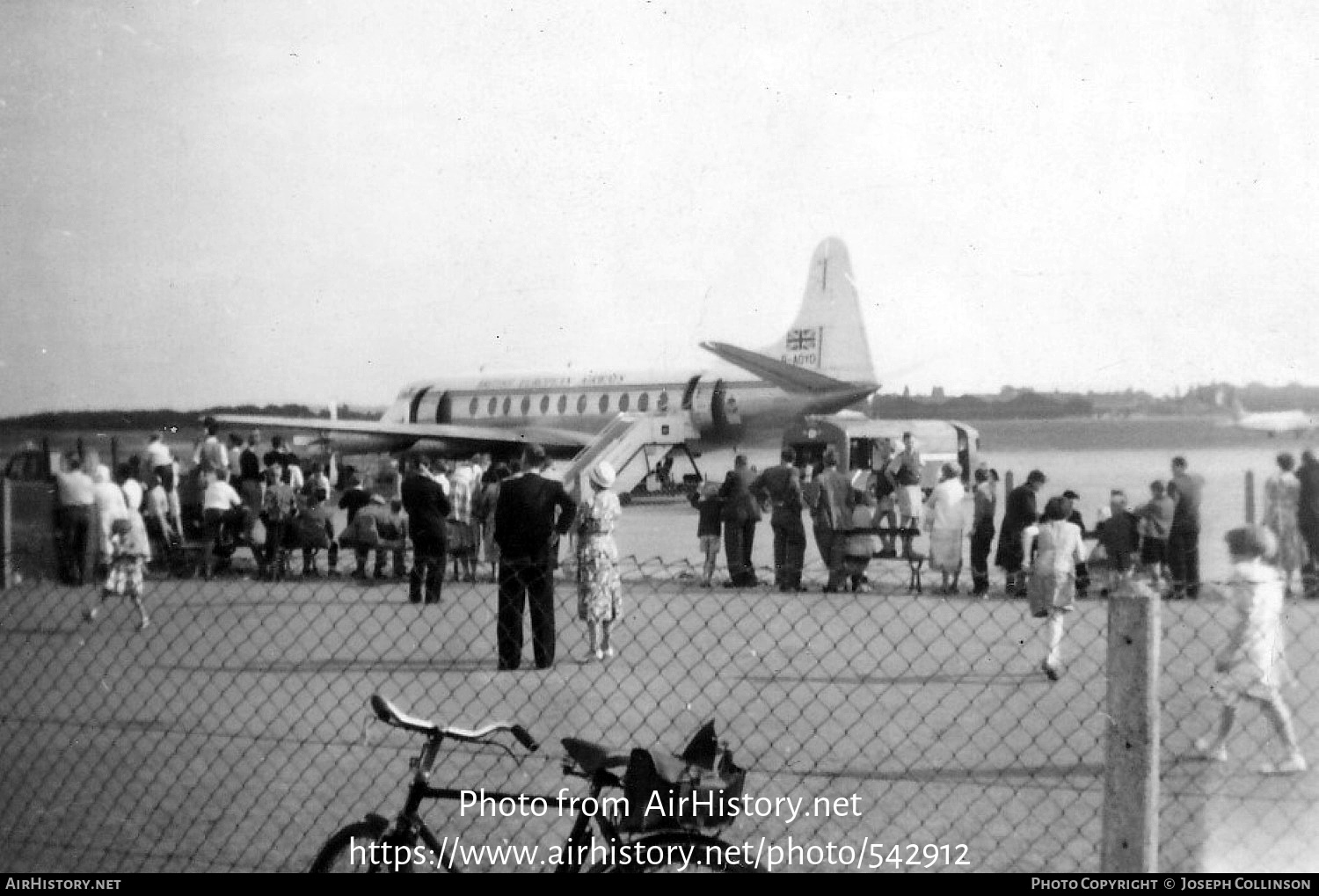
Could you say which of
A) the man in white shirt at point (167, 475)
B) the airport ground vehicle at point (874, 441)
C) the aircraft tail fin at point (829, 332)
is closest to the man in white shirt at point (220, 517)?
the man in white shirt at point (167, 475)

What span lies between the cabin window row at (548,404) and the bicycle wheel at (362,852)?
87.2 feet

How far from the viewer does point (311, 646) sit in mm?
10227

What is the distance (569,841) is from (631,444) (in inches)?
817

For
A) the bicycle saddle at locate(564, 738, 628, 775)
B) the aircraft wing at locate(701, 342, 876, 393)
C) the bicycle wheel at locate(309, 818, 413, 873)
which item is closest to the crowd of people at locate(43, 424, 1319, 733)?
the bicycle wheel at locate(309, 818, 413, 873)

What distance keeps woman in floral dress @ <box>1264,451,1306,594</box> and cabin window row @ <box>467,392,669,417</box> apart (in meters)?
18.3

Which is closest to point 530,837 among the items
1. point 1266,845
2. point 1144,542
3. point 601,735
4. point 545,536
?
point 601,735

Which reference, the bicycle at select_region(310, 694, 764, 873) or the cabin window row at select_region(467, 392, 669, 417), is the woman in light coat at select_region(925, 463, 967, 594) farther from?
the cabin window row at select_region(467, 392, 669, 417)

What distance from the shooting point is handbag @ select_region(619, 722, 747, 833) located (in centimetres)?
319

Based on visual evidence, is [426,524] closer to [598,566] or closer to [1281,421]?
[598,566]

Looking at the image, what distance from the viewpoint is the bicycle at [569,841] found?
10.5 feet

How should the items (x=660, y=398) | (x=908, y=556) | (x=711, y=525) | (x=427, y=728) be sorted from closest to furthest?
(x=427, y=728)
(x=908, y=556)
(x=711, y=525)
(x=660, y=398)

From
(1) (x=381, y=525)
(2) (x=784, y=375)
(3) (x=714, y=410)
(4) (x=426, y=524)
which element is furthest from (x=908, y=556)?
(3) (x=714, y=410)

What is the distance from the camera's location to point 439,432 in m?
33.3

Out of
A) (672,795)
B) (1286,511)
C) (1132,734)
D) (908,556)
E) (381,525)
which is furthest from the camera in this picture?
(381,525)
